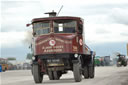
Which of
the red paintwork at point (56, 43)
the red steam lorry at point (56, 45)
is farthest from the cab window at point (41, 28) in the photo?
the red paintwork at point (56, 43)

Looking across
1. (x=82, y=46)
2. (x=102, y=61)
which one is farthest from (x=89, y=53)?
(x=102, y=61)

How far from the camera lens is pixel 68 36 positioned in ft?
69.1

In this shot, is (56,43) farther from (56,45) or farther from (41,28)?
(41,28)

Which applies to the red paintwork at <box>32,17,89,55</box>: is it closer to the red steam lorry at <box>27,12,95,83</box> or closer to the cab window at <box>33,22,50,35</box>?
the red steam lorry at <box>27,12,95,83</box>

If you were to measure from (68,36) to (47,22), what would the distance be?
4.77 feet

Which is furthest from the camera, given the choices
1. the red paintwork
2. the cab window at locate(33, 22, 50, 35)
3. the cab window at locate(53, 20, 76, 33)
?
the cab window at locate(33, 22, 50, 35)

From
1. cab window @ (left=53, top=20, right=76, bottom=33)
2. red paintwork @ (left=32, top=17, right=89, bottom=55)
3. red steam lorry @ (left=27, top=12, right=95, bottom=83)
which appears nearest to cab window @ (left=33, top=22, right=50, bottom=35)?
red steam lorry @ (left=27, top=12, right=95, bottom=83)

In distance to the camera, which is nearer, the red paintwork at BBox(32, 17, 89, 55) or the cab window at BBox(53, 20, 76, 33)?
the red paintwork at BBox(32, 17, 89, 55)

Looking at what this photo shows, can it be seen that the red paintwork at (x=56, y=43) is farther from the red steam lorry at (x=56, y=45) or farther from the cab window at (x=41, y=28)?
the cab window at (x=41, y=28)

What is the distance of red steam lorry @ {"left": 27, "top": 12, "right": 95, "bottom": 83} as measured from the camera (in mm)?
20844

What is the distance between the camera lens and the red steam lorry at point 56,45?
20.8 meters

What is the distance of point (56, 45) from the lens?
20.8 m

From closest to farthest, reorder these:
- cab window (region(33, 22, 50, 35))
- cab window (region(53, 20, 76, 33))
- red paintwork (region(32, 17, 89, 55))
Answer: red paintwork (region(32, 17, 89, 55)), cab window (region(53, 20, 76, 33)), cab window (region(33, 22, 50, 35))

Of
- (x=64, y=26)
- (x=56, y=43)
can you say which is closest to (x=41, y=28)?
(x=64, y=26)
